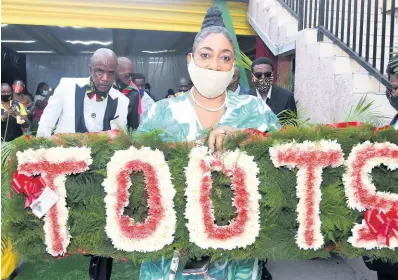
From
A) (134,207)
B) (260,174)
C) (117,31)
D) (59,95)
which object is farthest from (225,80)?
(117,31)

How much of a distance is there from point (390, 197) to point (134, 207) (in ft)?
3.34

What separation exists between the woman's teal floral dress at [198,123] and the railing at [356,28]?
2231mm

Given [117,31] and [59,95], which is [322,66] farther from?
[117,31]

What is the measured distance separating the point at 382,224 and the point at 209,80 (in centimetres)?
96

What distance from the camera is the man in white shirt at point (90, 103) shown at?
3131mm

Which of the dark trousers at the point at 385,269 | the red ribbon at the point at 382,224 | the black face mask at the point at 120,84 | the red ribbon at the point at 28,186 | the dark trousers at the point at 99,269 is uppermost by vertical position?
the black face mask at the point at 120,84

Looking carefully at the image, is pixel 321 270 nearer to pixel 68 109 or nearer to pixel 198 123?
pixel 198 123

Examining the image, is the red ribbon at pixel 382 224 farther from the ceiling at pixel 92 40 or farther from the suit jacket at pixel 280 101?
the ceiling at pixel 92 40

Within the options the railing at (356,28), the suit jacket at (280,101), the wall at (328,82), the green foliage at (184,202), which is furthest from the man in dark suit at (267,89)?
the green foliage at (184,202)

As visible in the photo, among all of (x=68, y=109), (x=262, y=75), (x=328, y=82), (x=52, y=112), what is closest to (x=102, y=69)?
(x=68, y=109)

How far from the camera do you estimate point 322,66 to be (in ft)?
14.6

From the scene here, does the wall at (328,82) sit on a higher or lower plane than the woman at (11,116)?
higher

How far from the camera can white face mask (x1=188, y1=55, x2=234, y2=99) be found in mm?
1923

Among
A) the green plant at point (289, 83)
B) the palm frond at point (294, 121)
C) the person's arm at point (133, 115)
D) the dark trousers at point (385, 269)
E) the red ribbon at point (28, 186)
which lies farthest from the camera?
the green plant at point (289, 83)
